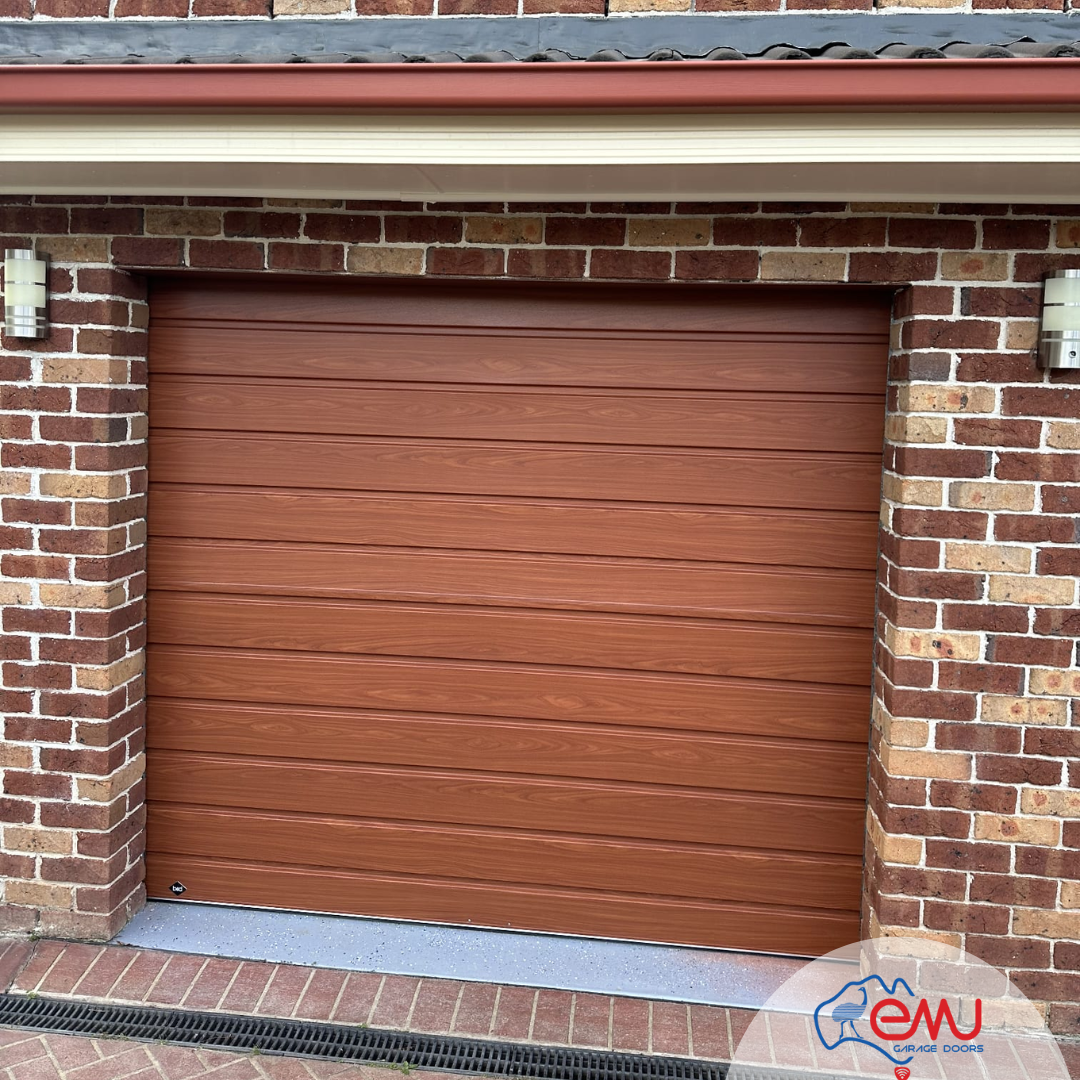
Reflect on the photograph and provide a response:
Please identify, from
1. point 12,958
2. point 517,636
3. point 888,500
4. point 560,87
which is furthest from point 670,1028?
point 560,87

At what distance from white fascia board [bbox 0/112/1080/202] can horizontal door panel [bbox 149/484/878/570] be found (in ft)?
3.61

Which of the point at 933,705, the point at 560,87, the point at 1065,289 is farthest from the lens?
the point at 933,705

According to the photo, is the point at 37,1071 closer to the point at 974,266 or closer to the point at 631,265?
the point at 631,265

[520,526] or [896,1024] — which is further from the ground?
[520,526]

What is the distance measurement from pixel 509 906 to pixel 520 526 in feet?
4.72

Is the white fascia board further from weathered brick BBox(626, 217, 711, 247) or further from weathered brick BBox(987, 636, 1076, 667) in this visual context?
weathered brick BBox(987, 636, 1076, 667)

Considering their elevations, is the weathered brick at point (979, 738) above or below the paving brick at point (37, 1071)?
above

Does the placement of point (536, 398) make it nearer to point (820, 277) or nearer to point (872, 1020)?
point (820, 277)

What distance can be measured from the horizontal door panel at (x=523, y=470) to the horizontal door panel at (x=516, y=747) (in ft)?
2.84

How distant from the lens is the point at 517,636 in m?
3.94

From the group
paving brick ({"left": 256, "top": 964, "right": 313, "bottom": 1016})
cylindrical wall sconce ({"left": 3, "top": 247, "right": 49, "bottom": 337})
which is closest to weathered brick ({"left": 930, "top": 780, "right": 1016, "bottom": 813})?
paving brick ({"left": 256, "top": 964, "right": 313, "bottom": 1016})

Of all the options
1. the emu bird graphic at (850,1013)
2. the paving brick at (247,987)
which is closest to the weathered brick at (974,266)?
the emu bird graphic at (850,1013)

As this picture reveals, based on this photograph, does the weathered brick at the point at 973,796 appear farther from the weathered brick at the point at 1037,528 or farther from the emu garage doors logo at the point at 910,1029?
the weathered brick at the point at 1037,528

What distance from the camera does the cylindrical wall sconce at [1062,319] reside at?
10.5 ft
